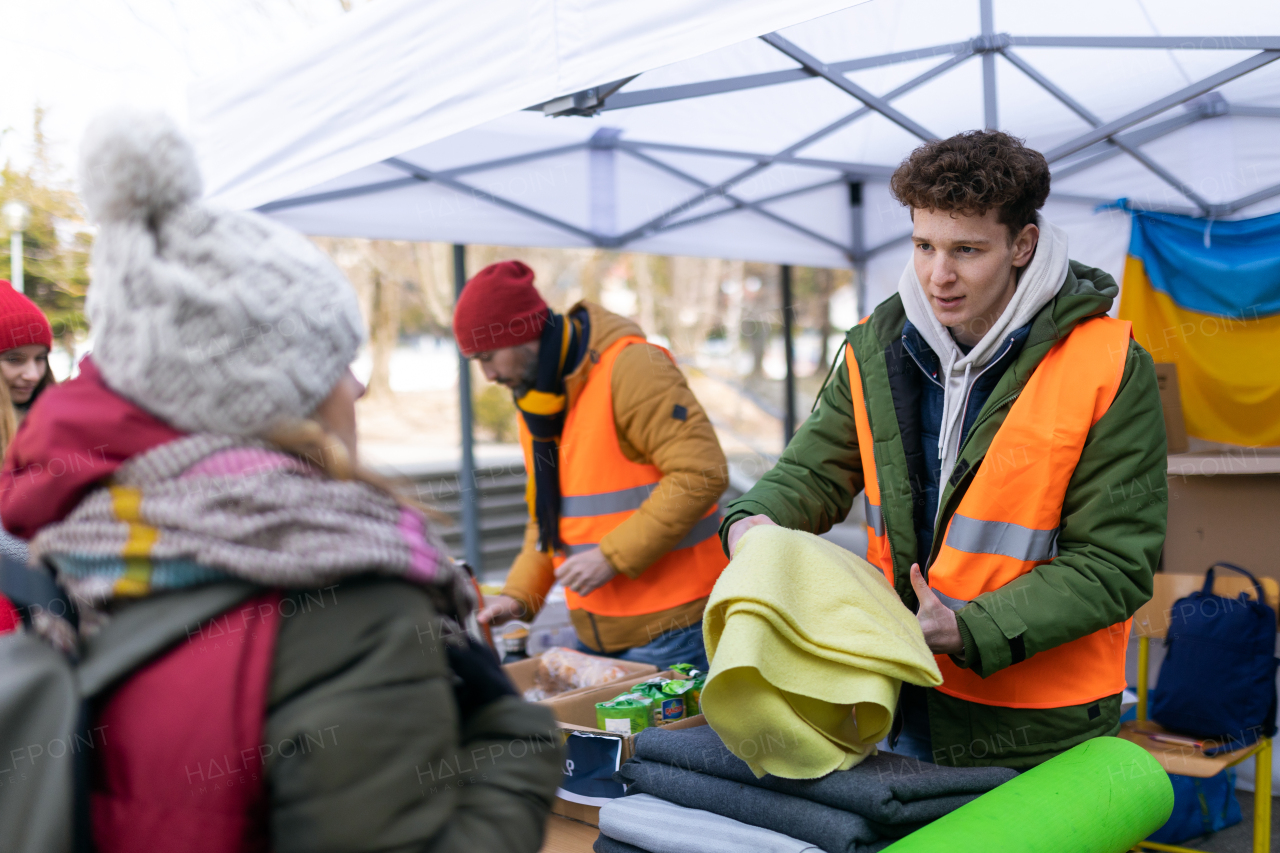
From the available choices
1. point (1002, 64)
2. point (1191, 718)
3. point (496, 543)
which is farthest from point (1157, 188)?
point (496, 543)

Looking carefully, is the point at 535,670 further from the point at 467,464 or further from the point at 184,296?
the point at 467,464

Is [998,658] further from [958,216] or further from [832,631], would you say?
[958,216]

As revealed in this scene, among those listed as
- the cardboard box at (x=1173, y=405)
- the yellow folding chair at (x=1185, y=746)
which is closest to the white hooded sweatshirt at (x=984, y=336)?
the yellow folding chair at (x=1185, y=746)

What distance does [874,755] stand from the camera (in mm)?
1360

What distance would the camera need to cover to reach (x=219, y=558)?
0.73m

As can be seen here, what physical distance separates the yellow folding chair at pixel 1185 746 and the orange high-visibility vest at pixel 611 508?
125 centimetres

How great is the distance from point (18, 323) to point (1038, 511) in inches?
90.5

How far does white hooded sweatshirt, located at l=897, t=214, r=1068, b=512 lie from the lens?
1579mm

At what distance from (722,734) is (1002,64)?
3576mm

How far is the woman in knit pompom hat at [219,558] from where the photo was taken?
72 cm

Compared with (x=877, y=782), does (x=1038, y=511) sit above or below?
above

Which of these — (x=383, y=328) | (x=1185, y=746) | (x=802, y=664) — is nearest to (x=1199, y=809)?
(x=1185, y=746)

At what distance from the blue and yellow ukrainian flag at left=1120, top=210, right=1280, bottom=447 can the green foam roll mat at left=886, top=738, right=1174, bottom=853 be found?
3800 millimetres

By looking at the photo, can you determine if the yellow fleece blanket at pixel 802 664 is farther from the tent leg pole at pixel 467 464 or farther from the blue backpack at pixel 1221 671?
the tent leg pole at pixel 467 464
